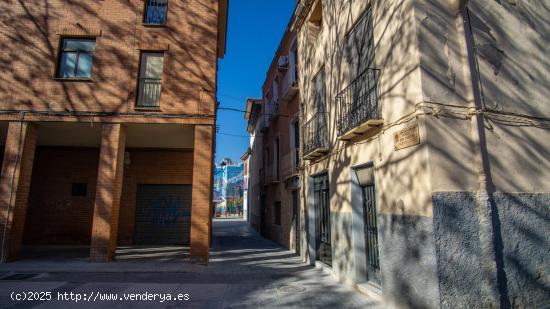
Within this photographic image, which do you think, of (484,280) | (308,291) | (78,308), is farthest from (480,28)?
(78,308)

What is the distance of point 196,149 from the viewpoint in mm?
9453

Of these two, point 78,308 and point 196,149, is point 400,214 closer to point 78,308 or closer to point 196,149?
point 78,308

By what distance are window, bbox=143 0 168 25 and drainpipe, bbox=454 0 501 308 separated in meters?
Result: 9.29

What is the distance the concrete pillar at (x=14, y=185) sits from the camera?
28.7 feet

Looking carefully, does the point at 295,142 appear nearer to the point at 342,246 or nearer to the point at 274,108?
the point at 274,108

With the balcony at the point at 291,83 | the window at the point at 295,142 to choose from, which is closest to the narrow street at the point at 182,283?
the window at the point at 295,142

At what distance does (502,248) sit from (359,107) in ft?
11.8

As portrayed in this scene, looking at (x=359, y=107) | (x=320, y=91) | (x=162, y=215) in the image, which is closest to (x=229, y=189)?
(x=162, y=215)

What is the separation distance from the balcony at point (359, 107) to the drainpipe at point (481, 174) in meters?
1.50

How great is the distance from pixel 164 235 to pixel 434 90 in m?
11.9

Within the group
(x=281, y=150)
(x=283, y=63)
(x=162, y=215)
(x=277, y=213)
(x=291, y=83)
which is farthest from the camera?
(x=277, y=213)

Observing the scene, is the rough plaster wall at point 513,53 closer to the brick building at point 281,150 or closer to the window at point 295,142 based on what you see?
the brick building at point 281,150

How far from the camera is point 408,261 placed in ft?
15.7

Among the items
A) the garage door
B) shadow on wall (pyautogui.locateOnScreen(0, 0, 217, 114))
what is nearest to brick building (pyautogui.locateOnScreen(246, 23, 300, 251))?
shadow on wall (pyautogui.locateOnScreen(0, 0, 217, 114))
